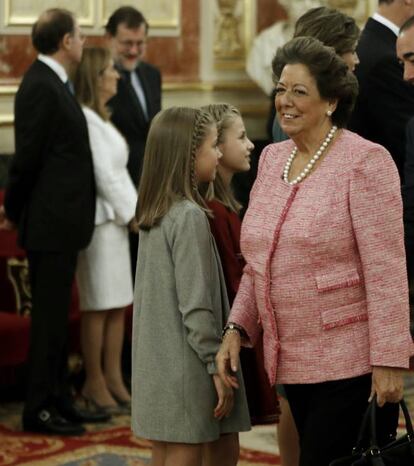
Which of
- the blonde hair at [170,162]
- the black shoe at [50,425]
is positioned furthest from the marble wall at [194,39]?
the blonde hair at [170,162]

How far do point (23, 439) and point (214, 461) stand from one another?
7.32ft

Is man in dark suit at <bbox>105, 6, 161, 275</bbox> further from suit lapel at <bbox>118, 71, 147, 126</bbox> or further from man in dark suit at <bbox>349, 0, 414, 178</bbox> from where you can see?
man in dark suit at <bbox>349, 0, 414, 178</bbox>

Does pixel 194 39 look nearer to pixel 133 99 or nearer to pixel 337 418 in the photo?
pixel 133 99

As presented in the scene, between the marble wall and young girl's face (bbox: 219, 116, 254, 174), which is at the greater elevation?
the marble wall

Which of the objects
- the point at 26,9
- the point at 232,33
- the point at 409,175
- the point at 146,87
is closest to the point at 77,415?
the point at 146,87

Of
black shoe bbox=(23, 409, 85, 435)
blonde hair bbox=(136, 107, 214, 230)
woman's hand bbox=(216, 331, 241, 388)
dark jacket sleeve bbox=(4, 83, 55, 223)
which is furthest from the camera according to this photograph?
black shoe bbox=(23, 409, 85, 435)

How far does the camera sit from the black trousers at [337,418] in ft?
11.0

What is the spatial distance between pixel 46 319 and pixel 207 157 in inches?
100

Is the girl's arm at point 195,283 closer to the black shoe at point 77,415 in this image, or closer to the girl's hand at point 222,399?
the girl's hand at point 222,399

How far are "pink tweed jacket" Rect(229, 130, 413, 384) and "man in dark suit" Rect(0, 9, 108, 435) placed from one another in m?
2.70

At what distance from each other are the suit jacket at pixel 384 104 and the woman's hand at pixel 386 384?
149 cm

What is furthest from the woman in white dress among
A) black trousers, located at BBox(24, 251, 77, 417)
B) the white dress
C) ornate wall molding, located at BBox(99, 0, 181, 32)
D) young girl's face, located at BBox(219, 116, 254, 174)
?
young girl's face, located at BBox(219, 116, 254, 174)

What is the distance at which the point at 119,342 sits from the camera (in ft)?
21.9

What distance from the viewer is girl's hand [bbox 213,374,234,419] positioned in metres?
3.62
